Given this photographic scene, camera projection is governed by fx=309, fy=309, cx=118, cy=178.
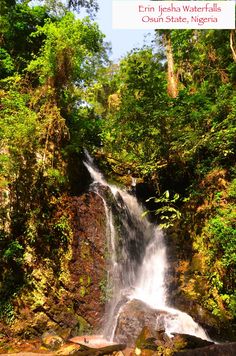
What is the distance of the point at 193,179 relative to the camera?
12.2 metres

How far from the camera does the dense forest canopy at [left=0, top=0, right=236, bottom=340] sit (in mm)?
9273

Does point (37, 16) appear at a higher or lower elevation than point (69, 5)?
lower

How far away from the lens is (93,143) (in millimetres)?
14070

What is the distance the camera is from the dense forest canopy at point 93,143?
9273 millimetres

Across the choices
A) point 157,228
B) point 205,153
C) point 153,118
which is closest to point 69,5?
point 153,118

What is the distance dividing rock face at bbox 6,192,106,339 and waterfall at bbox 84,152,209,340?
1.53ft

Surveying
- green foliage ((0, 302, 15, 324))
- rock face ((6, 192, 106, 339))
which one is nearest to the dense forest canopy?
green foliage ((0, 302, 15, 324))

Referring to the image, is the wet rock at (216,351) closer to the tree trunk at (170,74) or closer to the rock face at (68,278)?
the rock face at (68,278)

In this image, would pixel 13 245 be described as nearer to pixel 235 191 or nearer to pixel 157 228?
pixel 157 228

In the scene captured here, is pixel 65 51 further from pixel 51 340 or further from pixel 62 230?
pixel 51 340

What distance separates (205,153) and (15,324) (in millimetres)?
8649

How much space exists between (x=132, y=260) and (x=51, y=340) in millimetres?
4341

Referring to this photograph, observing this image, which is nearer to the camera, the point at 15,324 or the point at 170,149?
the point at 15,324

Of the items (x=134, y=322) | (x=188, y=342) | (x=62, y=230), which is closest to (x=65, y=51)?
(x=62, y=230)
